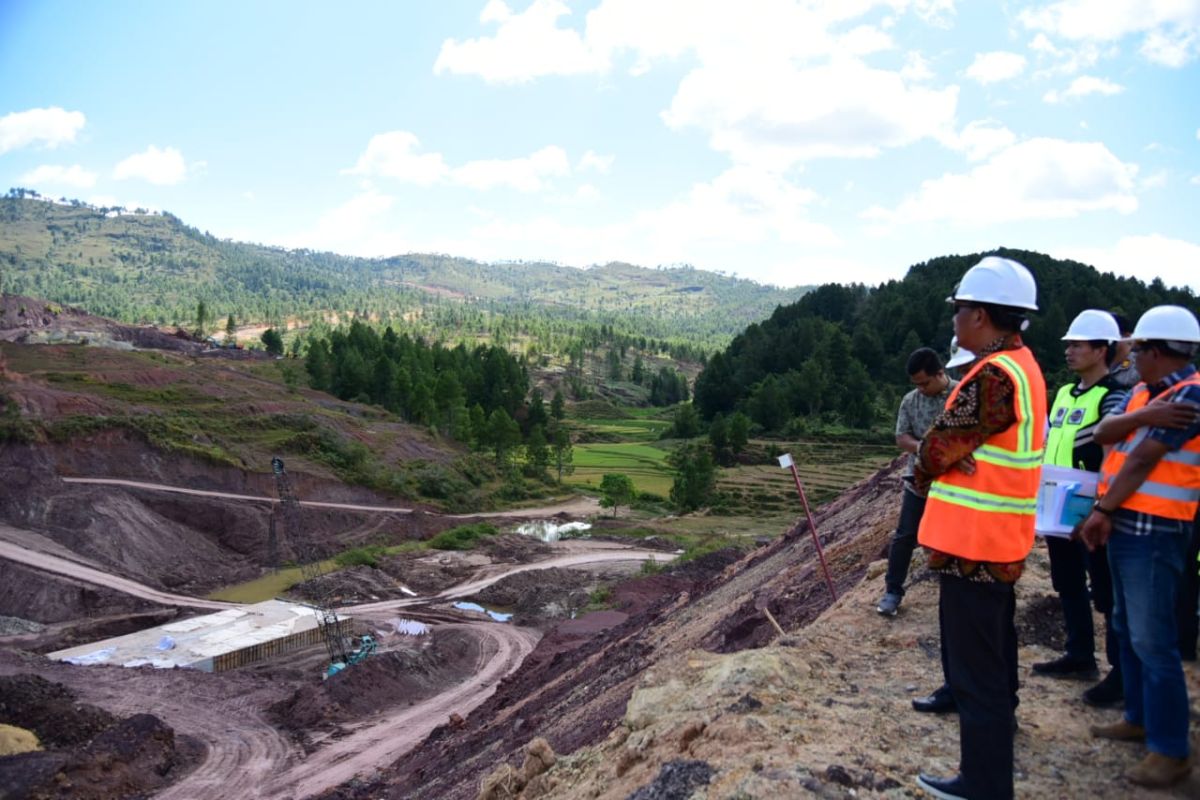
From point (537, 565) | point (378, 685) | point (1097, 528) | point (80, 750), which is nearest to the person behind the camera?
point (1097, 528)

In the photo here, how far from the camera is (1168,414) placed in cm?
389

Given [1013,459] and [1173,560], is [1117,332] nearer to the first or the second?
[1173,560]

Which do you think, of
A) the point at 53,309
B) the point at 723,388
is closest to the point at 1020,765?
the point at 723,388

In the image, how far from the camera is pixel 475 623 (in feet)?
98.7

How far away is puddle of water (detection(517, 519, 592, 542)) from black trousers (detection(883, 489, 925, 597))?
39068 mm

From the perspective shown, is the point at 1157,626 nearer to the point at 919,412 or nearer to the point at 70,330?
the point at 919,412

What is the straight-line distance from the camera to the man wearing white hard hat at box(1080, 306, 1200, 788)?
12.3 feet

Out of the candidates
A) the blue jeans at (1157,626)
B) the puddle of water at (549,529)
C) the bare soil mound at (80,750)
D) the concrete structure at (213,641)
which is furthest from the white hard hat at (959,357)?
the puddle of water at (549,529)

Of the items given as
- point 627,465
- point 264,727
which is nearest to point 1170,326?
point 264,727

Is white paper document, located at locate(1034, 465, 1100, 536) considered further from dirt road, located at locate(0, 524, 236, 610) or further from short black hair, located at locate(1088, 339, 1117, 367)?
dirt road, located at locate(0, 524, 236, 610)

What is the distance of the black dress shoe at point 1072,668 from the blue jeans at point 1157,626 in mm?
955

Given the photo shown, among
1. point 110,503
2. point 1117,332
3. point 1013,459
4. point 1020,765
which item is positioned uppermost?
point 1117,332

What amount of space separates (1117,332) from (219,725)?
69.5ft

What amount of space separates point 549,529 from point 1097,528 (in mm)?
43849
